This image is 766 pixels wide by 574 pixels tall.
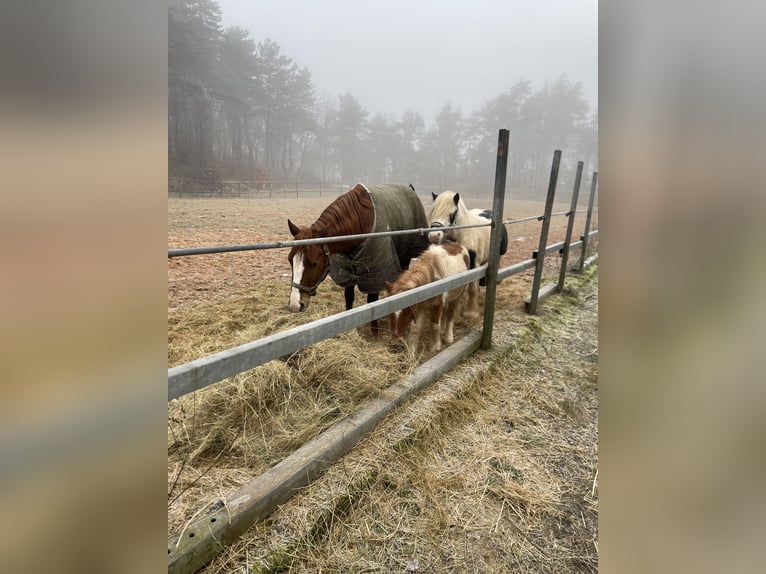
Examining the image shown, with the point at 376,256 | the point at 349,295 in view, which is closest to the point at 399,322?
the point at 376,256

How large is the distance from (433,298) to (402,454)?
156 cm

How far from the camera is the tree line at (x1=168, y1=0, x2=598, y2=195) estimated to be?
21688 millimetres

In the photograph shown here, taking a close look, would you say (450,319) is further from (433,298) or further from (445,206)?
(445,206)

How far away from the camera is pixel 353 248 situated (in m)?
3.54

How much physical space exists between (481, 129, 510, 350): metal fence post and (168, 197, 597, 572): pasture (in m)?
0.22

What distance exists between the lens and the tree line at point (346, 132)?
A: 21688 millimetres
